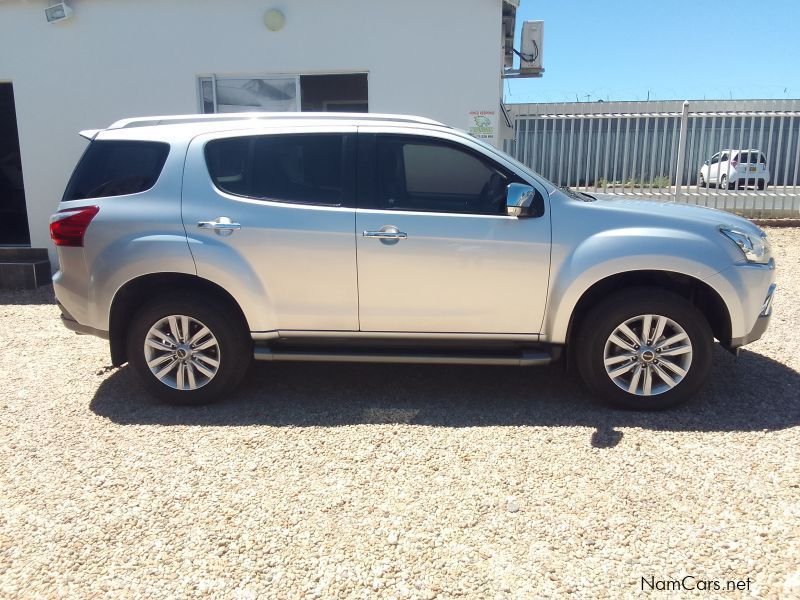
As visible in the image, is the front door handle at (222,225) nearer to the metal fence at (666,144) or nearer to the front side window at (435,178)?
the front side window at (435,178)

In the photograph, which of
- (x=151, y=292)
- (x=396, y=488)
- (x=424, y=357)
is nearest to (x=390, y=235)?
(x=424, y=357)

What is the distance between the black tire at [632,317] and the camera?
4.07m

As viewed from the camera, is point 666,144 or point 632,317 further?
point 666,144

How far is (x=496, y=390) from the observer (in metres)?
4.72

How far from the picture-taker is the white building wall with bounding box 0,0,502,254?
803 cm

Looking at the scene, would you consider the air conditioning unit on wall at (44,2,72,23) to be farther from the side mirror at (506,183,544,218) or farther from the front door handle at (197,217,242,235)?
the side mirror at (506,183,544,218)

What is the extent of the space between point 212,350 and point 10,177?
884 cm

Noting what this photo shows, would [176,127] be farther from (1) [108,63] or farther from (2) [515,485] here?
(1) [108,63]

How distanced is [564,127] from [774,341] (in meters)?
7.40

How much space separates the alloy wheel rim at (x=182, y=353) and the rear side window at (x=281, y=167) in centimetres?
99

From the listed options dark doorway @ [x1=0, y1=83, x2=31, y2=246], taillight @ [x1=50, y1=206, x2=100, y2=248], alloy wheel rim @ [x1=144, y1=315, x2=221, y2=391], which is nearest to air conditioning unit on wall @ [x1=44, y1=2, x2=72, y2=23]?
dark doorway @ [x1=0, y1=83, x2=31, y2=246]

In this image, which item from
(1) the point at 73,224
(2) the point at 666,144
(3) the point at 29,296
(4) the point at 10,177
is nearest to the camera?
(1) the point at 73,224

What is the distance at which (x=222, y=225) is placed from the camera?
4.18 metres

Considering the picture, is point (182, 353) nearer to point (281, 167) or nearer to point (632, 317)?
point (281, 167)
